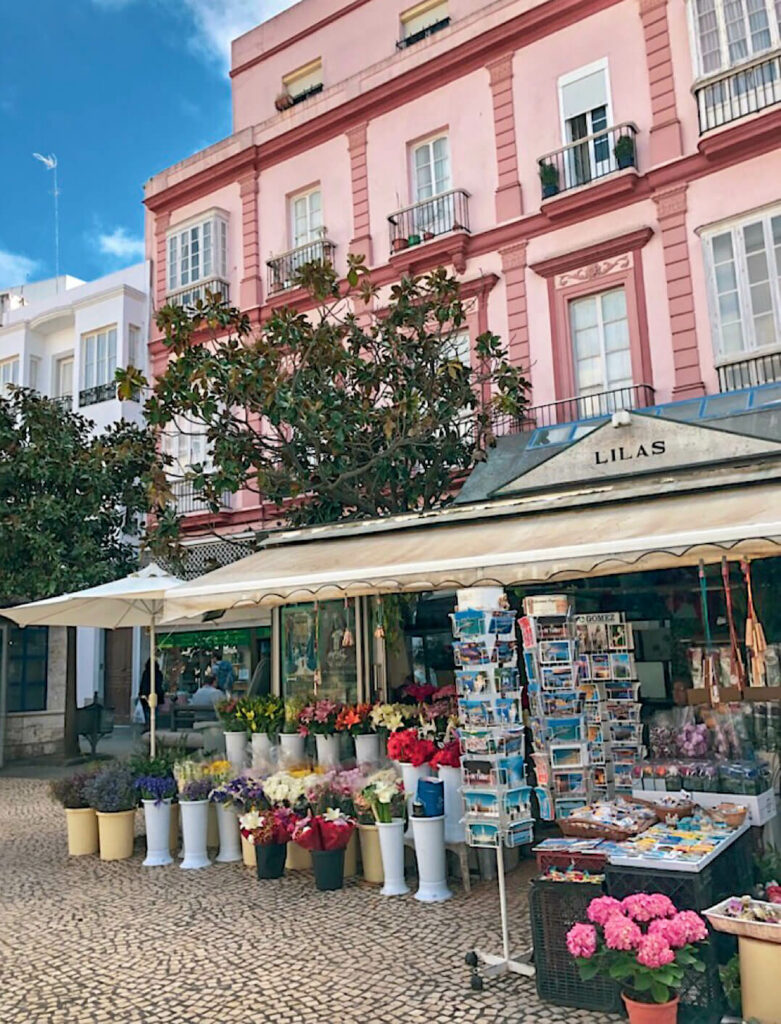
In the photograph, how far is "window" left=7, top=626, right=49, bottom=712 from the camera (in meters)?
14.6

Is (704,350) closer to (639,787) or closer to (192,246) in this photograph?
(639,787)

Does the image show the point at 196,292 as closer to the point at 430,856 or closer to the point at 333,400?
the point at 333,400

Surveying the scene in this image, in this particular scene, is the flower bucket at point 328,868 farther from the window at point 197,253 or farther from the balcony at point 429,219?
the window at point 197,253

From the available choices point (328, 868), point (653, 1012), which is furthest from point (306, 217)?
point (653, 1012)

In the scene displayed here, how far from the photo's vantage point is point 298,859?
7.69m

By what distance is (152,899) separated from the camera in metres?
6.96

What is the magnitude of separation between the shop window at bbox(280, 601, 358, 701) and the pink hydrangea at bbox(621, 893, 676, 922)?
17.2 ft

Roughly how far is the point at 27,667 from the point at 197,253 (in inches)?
350

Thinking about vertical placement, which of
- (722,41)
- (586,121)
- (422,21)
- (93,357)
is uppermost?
(422,21)

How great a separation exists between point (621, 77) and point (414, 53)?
13.1 ft

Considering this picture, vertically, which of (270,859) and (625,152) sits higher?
(625,152)

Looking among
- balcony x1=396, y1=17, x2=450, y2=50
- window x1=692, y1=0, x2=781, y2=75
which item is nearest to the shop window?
window x1=692, y1=0, x2=781, y2=75

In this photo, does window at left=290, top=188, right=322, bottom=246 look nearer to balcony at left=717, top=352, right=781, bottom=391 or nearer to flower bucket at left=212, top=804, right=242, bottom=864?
balcony at left=717, top=352, right=781, bottom=391

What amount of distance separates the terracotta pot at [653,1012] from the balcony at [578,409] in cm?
929
